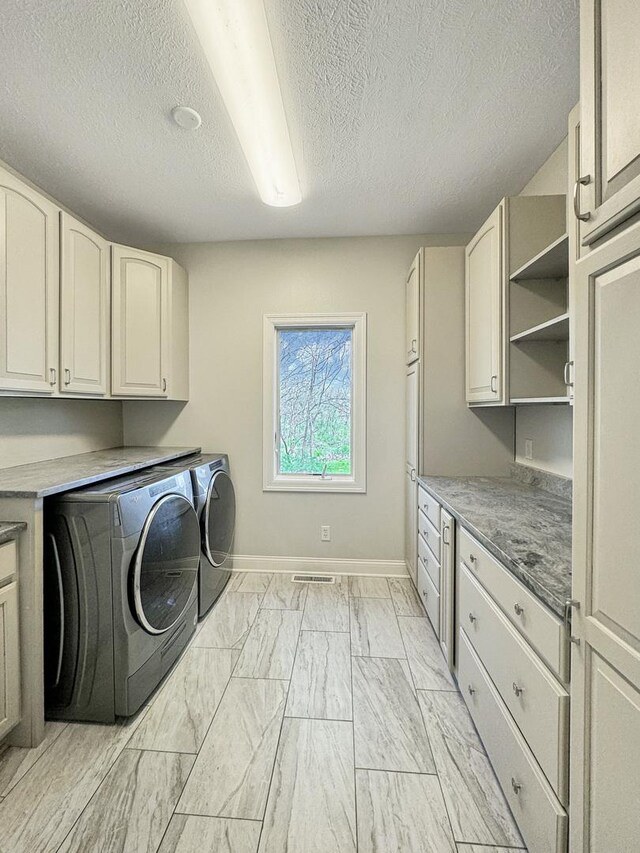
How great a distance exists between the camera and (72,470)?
190cm

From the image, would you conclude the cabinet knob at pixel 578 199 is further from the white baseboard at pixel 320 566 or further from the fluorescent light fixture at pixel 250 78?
the white baseboard at pixel 320 566

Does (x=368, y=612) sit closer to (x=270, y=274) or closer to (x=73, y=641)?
(x=73, y=641)

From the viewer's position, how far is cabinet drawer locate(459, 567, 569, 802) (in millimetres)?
908

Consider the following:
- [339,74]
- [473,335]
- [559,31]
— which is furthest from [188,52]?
[473,335]

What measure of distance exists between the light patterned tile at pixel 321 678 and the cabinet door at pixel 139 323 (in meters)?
1.92

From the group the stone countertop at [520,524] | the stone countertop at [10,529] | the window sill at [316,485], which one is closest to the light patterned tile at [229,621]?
the window sill at [316,485]

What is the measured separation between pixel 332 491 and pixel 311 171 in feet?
6.92

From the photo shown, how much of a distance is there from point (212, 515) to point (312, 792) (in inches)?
61.6

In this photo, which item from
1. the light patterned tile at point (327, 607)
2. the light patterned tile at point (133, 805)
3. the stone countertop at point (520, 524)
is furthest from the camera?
the light patterned tile at point (327, 607)

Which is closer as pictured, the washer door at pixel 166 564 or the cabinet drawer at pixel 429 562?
the washer door at pixel 166 564

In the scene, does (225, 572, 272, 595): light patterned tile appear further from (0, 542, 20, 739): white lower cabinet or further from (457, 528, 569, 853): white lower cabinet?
(457, 528, 569, 853): white lower cabinet

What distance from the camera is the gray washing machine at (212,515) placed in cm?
235

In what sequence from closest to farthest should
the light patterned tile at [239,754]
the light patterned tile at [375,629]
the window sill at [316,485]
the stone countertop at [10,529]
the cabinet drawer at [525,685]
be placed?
the cabinet drawer at [525,685] → the light patterned tile at [239,754] → the stone countertop at [10,529] → the light patterned tile at [375,629] → the window sill at [316,485]

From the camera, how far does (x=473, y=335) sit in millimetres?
2287
